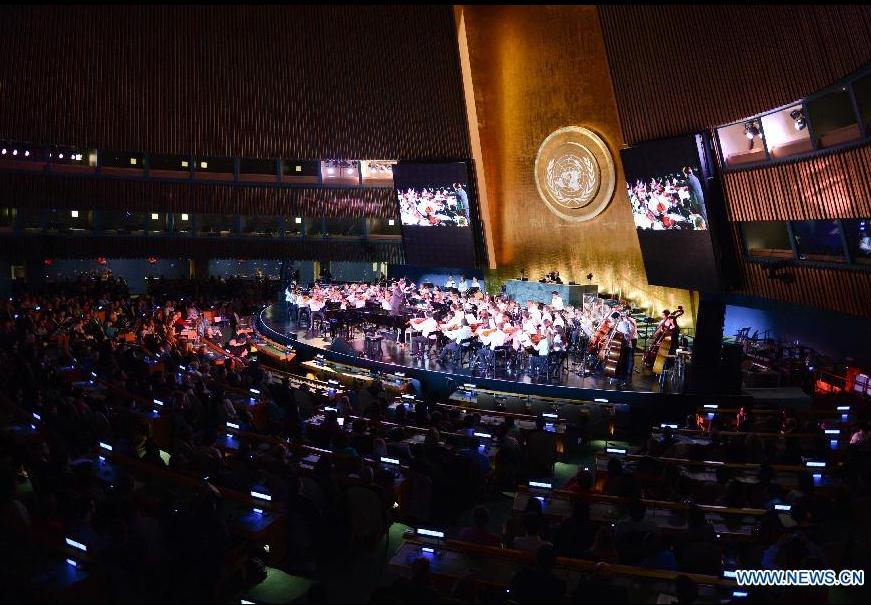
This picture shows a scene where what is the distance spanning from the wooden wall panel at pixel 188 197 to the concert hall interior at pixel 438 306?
11 cm

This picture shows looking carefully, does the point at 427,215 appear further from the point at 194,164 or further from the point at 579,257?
the point at 194,164

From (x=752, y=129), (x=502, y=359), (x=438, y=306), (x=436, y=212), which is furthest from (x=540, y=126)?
(x=502, y=359)

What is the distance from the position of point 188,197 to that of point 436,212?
912 centimetres

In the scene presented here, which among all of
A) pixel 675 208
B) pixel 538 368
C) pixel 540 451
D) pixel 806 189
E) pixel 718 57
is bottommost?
pixel 540 451

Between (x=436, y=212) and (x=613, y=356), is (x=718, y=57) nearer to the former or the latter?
(x=613, y=356)

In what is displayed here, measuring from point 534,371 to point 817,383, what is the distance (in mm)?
5801

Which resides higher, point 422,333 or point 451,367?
point 422,333

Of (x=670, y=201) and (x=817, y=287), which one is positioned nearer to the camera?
(x=817, y=287)

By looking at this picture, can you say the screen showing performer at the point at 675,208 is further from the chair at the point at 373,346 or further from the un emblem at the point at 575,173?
the chair at the point at 373,346

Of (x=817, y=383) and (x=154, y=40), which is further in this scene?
(x=154, y=40)

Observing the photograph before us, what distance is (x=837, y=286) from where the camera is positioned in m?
12.3

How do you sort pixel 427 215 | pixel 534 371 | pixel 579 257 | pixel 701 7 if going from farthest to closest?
pixel 427 215, pixel 579 257, pixel 534 371, pixel 701 7

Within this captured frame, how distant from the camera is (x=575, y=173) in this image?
20.9 m

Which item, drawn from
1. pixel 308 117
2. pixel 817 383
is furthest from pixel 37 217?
pixel 817 383
